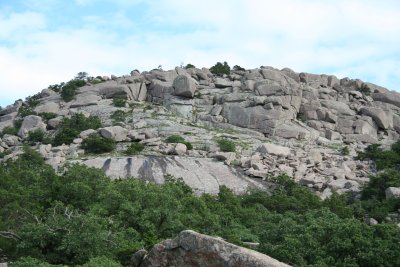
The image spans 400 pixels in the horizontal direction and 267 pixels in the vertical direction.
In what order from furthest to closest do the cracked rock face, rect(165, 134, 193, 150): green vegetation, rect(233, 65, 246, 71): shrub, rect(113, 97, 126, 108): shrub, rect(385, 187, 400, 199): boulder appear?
rect(233, 65, 246, 71): shrub
rect(113, 97, 126, 108): shrub
rect(165, 134, 193, 150): green vegetation
the cracked rock face
rect(385, 187, 400, 199): boulder

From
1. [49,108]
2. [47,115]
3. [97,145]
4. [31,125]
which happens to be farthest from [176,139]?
[49,108]

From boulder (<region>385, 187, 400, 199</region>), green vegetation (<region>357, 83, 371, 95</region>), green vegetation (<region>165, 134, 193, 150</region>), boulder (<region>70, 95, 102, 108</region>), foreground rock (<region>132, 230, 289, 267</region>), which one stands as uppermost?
green vegetation (<region>357, 83, 371, 95</region>)

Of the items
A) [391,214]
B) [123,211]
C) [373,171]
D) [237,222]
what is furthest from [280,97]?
[123,211]

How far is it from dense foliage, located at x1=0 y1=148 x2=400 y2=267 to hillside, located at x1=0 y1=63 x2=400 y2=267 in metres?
0.07

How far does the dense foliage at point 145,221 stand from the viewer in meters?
22.6

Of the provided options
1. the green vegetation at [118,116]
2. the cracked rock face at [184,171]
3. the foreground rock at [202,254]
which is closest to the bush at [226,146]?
the cracked rock face at [184,171]

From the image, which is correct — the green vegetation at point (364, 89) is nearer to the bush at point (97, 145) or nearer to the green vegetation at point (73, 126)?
the green vegetation at point (73, 126)

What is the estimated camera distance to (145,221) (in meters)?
30.0

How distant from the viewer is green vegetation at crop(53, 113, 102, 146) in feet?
193

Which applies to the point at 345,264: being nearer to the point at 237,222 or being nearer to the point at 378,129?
the point at 237,222

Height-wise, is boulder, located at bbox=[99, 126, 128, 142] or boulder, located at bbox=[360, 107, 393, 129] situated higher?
boulder, located at bbox=[360, 107, 393, 129]

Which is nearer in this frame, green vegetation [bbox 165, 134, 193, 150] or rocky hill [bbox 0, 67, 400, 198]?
rocky hill [bbox 0, 67, 400, 198]

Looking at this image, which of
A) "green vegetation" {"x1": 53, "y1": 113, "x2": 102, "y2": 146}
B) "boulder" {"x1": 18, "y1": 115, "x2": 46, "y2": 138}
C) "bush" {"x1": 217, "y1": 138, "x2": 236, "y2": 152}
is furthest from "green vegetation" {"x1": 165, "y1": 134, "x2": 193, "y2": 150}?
"boulder" {"x1": 18, "y1": 115, "x2": 46, "y2": 138}

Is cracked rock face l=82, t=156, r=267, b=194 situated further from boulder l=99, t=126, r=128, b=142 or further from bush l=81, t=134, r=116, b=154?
boulder l=99, t=126, r=128, b=142
